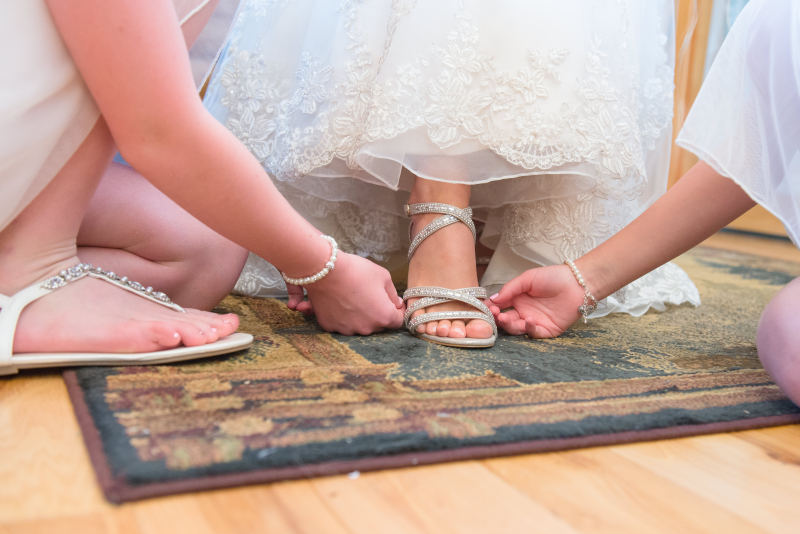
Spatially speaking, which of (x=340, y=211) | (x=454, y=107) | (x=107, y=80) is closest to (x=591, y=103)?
(x=454, y=107)

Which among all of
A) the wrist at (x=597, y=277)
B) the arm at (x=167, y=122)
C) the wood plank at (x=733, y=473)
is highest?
the arm at (x=167, y=122)

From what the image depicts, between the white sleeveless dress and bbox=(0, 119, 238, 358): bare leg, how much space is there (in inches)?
0.9

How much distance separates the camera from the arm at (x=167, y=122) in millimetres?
575

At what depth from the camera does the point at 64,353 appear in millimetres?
647

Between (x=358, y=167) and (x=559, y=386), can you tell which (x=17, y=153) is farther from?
(x=559, y=386)

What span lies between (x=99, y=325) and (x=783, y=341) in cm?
65

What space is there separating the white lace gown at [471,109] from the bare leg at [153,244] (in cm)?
16

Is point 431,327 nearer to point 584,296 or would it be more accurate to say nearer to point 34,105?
point 584,296

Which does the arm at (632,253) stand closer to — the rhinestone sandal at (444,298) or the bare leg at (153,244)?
the rhinestone sandal at (444,298)

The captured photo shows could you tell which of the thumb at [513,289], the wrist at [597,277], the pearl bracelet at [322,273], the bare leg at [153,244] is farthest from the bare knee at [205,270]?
the wrist at [597,277]

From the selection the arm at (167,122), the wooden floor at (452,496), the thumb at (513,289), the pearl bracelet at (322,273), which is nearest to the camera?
the wooden floor at (452,496)

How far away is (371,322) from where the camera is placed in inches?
33.0

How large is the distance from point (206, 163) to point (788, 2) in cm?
61

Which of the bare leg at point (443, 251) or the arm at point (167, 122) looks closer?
the arm at point (167, 122)
